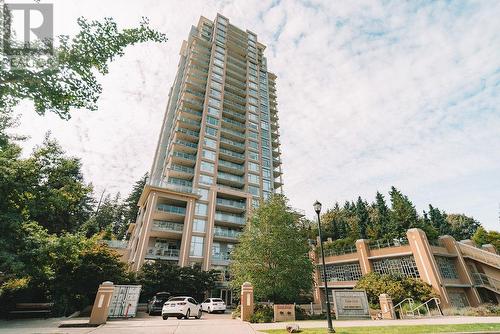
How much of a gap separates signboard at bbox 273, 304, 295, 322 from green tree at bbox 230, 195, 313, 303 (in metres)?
3.21

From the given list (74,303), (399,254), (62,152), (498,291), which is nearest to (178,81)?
(62,152)

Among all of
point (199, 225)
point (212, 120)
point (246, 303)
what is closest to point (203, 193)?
point (199, 225)

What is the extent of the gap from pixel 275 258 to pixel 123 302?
40.5ft

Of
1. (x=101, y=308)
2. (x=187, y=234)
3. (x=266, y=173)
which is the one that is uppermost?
(x=266, y=173)

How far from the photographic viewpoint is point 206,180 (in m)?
41.8

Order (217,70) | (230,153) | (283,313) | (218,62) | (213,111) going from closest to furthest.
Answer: (283,313)
(230,153)
(213,111)
(217,70)
(218,62)

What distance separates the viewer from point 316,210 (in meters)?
14.2

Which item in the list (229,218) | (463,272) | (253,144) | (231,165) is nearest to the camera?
(463,272)

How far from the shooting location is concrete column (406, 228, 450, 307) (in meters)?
23.4

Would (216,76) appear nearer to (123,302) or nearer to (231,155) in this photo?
(231,155)

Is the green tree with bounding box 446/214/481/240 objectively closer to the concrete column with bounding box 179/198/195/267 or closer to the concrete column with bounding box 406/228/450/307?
the concrete column with bounding box 406/228/450/307

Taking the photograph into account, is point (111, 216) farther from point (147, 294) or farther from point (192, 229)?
point (147, 294)

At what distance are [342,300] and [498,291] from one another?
65.3 feet

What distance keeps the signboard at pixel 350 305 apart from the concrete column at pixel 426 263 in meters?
10.7
